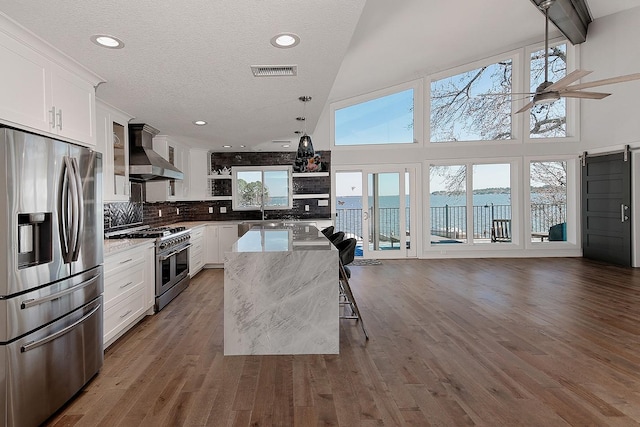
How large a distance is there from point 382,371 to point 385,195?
17.8 feet

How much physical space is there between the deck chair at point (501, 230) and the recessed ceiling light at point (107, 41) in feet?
24.8

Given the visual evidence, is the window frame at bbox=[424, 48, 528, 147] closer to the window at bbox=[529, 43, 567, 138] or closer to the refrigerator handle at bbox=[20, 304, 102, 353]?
the window at bbox=[529, 43, 567, 138]

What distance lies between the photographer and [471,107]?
778 centimetres

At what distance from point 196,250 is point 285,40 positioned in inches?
176

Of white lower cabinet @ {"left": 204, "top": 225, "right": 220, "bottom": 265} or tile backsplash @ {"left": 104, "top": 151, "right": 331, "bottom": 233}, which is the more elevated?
tile backsplash @ {"left": 104, "top": 151, "right": 331, "bottom": 233}

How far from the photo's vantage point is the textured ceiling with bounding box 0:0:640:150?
211 centimetres

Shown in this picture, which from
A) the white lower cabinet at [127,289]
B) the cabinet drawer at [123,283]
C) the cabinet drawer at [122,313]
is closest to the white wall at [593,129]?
the white lower cabinet at [127,289]

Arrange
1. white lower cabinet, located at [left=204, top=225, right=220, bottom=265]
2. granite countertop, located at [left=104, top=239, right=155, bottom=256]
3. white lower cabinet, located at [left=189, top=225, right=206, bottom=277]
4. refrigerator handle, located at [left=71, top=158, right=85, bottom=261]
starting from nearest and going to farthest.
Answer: refrigerator handle, located at [left=71, top=158, right=85, bottom=261] < granite countertop, located at [left=104, top=239, right=155, bottom=256] < white lower cabinet, located at [left=189, top=225, right=206, bottom=277] < white lower cabinet, located at [left=204, top=225, right=220, bottom=265]

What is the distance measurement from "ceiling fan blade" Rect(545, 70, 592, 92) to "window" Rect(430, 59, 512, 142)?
3379 millimetres

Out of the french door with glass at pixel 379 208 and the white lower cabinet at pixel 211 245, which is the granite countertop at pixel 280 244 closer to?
the white lower cabinet at pixel 211 245

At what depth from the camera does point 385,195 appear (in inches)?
306

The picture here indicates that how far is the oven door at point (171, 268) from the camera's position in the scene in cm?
417

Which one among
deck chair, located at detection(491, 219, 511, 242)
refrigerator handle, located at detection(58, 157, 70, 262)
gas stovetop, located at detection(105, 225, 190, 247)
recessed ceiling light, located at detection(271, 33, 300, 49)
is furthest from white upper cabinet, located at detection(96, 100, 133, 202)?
deck chair, located at detection(491, 219, 511, 242)

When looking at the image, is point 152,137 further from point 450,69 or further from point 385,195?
point 450,69
